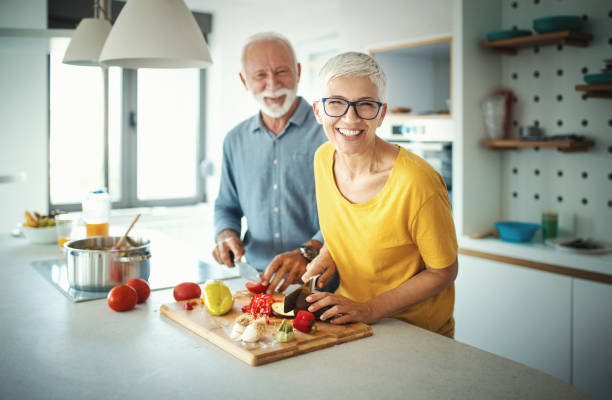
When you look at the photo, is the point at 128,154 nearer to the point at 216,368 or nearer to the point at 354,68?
the point at 354,68

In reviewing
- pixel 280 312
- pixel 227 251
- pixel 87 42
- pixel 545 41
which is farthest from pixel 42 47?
pixel 545 41

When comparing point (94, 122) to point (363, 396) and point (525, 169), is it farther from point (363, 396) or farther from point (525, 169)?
point (363, 396)

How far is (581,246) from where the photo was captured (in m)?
2.61

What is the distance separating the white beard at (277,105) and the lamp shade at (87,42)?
691mm

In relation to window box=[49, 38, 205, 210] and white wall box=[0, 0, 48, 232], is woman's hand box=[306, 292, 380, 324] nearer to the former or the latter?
white wall box=[0, 0, 48, 232]

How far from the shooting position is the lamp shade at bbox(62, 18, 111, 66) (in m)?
2.22

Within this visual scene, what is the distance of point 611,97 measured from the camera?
2.60 metres

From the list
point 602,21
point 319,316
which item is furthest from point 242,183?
point 602,21

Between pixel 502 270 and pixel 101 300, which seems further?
pixel 502 270

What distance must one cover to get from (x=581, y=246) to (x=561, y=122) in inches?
28.8

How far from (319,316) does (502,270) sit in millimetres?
1768

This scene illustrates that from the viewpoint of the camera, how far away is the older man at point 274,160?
2.18 m

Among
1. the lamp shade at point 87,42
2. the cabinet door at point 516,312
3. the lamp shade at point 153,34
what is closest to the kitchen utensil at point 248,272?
the lamp shade at point 153,34

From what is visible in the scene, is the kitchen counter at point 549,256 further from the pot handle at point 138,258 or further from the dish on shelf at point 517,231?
the pot handle at point 138,258
